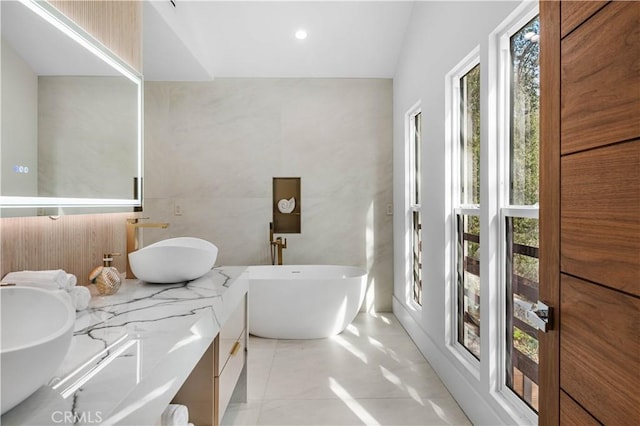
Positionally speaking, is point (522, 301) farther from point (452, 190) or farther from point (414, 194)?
point (414, 194)

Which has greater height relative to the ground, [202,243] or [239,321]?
[202,243]

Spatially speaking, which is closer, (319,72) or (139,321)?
(139,321)

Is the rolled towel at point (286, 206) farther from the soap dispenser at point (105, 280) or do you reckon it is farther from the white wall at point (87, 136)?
the soap dispenser at point (105, 280)

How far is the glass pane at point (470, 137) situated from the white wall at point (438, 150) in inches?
4.5

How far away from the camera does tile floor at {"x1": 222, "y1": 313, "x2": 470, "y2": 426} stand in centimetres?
202

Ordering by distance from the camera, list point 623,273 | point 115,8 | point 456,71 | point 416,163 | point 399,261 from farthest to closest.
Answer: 1. point 399,261
2. point 416,163
3. point 456,71
4. point 115,8
5. point 623,273

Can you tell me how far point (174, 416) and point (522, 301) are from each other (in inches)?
55.1

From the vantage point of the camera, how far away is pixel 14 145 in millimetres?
1212

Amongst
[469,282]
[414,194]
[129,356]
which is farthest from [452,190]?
[129,356]

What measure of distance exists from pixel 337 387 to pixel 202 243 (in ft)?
4.04

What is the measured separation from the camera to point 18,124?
1.23 metres

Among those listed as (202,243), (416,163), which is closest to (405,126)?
Result: (416,163)

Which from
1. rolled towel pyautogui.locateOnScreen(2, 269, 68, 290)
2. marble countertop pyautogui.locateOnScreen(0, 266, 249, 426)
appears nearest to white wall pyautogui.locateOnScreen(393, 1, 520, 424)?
marble countertop pyautogui.locateOnScreen(0, 266, 249, 426)

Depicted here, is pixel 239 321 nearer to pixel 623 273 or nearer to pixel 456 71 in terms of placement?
pixel 623 273
